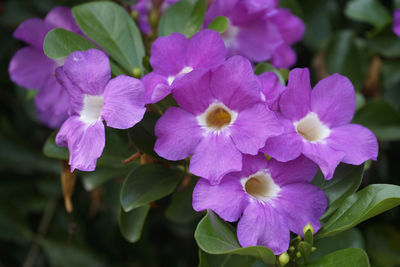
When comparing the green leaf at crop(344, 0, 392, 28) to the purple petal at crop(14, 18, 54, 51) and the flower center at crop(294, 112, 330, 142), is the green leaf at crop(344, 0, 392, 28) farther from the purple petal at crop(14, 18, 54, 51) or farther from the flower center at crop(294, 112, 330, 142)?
the purple petal at crop(14, 18, 54, 51)

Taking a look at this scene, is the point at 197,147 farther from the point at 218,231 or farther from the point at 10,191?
the point at 10,191

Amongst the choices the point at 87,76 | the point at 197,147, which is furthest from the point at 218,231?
the point at 87,76

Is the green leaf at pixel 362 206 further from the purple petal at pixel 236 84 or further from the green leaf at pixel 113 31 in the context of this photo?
the green leaf at pixel 113 31

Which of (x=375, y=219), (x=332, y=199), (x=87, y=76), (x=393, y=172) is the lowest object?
(x=375, y=219)

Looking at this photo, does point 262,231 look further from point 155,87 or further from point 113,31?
point 113,31

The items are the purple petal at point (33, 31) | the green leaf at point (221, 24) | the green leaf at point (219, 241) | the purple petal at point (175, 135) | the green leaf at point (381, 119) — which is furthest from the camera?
the green leaf at point (381, 119)

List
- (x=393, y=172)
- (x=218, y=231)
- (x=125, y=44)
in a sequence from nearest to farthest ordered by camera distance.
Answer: (x=218, y=231) → (x=125, y=44) → (x=393, y=172)

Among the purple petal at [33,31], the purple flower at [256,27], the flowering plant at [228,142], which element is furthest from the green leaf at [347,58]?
the purple petal at [33,31]
